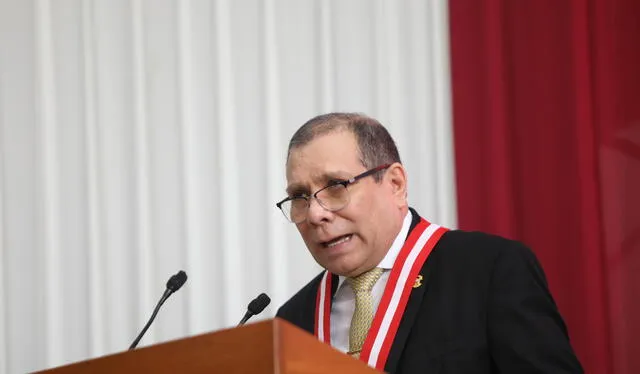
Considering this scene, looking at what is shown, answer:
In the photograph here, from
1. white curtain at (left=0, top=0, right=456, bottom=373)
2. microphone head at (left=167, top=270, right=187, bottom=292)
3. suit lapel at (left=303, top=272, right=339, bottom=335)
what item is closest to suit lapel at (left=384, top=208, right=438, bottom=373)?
suit lapel at (left=303, top=272, right=339, bottom=335)

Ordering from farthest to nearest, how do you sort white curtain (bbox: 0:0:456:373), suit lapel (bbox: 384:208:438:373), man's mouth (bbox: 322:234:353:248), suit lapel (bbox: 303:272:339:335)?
white curtain (bbox: 0:0:456:373)
suit lapel (bbox: 303:272:339:335)
man's mouth (bbox: 322:234:353:248)
suit lapel (bbox: 384:208:438:373)

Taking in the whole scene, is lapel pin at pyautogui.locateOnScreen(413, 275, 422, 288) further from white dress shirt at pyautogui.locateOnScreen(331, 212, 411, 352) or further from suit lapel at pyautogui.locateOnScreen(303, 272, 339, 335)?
suit lapel at pyautogui.locateOnScreen(303, 272, 339, 335)

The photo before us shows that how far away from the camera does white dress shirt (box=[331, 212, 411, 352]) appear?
2488 mm

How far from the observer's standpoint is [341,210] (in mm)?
2381

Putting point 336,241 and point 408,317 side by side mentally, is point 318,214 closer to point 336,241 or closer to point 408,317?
point 336,241

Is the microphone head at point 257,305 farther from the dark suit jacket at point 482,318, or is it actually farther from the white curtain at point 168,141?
the white curtain at point 168,141

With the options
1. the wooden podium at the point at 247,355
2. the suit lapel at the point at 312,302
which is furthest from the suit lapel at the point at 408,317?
the wooden podium at the point at 247,355

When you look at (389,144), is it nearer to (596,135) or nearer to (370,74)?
(596,135)

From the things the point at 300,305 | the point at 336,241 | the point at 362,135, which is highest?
the point at 362,135

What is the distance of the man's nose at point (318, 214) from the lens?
2.35m

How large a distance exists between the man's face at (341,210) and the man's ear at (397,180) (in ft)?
0.12

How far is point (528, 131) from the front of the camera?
339 centimetres

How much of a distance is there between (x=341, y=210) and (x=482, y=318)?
433mm

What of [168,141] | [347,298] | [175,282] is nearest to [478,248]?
[347,298]
